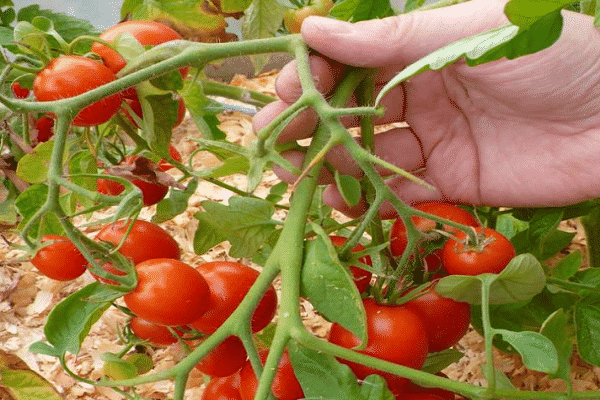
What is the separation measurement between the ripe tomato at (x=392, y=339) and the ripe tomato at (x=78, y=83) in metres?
0.28

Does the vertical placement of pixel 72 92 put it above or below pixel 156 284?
above

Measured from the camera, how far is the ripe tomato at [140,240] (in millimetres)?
591

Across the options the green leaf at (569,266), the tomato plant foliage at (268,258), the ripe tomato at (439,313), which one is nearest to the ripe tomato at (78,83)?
the tomato plant foliage at (268,258)

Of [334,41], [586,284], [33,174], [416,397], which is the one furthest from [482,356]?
[33,174]

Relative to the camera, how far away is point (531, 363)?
1.49ft

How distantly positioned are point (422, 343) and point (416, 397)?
5cm

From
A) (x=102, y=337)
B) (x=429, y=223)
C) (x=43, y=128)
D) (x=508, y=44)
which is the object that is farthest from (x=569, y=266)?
(x=102, y=337)

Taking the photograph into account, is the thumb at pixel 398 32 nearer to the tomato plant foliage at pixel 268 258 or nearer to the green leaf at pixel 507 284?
the tomato plant foliage at pixel 268 258

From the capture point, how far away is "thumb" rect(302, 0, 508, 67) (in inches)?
25.8

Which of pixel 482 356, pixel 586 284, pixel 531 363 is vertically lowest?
pixel 482 356

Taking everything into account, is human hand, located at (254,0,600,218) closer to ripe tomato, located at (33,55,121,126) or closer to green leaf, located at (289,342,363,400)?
ripe tomato, located at (33,55,121,126)

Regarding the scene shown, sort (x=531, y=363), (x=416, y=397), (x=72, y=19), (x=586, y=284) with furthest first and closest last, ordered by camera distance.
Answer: (x=72, y=19), (x=586, y=284), (x=416, y=397), (x=531, y=363)

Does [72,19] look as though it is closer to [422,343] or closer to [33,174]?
[33,174]

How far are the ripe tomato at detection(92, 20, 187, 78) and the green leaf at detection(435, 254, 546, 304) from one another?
348 millimetres
